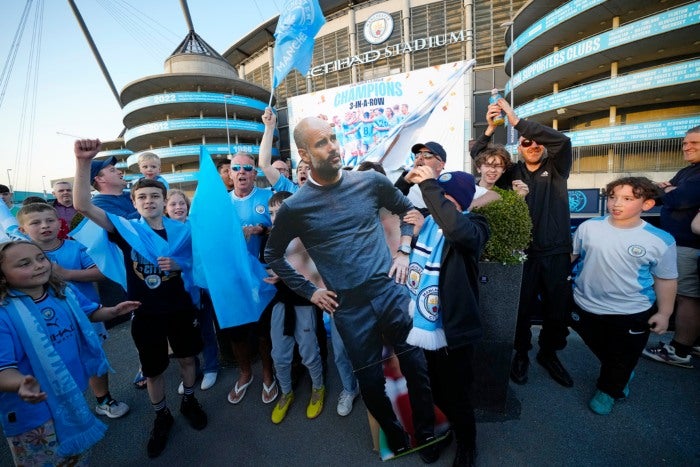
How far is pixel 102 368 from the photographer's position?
2055 millimetres

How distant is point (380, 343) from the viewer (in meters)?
1.76

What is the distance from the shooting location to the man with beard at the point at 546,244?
265cm

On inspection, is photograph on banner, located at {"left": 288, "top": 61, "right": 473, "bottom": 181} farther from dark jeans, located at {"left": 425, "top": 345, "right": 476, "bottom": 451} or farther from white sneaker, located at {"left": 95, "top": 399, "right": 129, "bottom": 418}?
dark jeans, located at {"left": 425, "top": 345, "right": 476, "bottom": 451}

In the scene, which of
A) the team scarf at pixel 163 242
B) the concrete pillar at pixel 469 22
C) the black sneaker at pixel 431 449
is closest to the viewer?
the black sneaker at pixel 431 449

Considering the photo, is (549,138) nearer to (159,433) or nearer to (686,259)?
(686,259)

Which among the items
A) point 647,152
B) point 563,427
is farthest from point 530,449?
point 647,152

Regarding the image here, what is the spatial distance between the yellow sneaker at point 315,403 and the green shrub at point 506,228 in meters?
1.92

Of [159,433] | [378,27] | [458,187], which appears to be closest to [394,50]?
[378,27]

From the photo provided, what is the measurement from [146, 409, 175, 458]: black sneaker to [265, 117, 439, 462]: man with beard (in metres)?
1.82

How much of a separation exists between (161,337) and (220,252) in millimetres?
1006

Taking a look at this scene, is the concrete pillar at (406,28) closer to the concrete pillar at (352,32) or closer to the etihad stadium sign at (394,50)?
the etihad stadium sign at (394,50)

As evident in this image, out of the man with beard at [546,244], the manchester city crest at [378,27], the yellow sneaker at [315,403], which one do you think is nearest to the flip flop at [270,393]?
the yellow sneaker at [315,403]

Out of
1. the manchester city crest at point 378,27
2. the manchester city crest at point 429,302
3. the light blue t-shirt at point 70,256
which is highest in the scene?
the manchester city crest at point 378,27

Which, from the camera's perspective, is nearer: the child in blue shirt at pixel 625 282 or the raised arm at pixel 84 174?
the raised arm at pixel 84 174
